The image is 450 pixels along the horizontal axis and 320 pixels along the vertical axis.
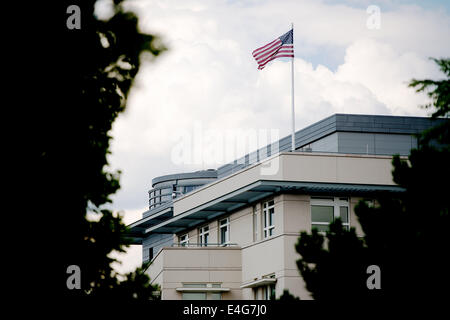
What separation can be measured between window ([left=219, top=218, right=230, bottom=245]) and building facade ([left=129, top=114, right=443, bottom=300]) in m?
0.05

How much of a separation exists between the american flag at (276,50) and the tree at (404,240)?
1578 centimetres

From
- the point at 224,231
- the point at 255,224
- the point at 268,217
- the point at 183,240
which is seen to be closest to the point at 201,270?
the point at 224,231

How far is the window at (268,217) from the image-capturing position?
128 ft

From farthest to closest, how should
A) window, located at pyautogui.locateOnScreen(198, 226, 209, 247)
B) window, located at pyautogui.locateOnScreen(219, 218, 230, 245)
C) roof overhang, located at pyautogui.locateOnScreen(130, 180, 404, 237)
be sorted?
window, located at pyautogui.locateOnScreen(198, 226, 209, 247)
window, located at pyautogui.locateOnScreen(219, 218, 230, 245)
roof overhang, located at pyautogui.locateOnScreen(130, 180, 404, 237)

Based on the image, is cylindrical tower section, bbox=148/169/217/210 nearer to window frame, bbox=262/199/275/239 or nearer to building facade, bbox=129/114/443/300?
building facade, bbox=129/114/443/300

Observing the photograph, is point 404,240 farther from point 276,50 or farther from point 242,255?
point 242,255

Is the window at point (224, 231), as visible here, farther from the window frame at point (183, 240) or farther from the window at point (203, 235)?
Result: the window frame at point (183, 240)

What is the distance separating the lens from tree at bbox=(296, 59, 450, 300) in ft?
70.0

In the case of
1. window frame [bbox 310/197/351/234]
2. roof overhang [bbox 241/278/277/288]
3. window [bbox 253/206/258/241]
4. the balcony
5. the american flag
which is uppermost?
the american flag

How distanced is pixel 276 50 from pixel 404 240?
58.7ft

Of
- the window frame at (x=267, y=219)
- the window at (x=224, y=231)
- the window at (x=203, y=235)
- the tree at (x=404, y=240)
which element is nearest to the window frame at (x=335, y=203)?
the window frame at (x=267, y=219)

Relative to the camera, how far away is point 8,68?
16891 mm

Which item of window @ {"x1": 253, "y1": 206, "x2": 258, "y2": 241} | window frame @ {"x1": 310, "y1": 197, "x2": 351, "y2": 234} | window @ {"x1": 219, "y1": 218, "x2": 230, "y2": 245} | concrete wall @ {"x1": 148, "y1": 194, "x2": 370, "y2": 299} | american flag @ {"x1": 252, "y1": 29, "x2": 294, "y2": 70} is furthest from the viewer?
window @ {"x1": 219, "y1": 218, "x2": 230, "y2": 245}

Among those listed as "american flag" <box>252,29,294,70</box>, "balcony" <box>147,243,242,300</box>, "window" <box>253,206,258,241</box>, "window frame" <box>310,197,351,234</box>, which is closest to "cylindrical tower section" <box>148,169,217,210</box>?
"balcony" <box>147,243,242,300</box>
